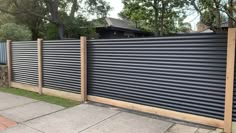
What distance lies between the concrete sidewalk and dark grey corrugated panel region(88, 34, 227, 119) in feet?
1.16

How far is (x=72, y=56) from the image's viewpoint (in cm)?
588

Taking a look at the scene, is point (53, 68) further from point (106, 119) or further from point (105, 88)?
point (106, 119)

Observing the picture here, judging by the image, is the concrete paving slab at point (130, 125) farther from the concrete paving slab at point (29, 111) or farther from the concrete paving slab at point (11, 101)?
the concrete paving slab at point (11, 101)

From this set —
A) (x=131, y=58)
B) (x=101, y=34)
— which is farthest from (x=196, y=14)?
(x=101, y=34)

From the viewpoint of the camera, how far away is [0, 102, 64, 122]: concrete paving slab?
15.4 feet

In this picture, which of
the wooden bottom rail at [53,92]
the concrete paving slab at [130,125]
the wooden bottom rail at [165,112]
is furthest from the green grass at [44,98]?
the concrete paving slab at [130,125]

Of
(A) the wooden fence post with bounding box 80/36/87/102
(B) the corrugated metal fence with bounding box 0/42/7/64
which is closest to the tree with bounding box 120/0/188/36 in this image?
(B) the corrugated metal fence with bounding box 0/42/7/64

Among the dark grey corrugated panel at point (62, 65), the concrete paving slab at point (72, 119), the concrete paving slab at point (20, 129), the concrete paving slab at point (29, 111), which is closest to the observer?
the concrete paving slab at point (20, 129)

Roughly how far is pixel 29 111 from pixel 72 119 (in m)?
1.19

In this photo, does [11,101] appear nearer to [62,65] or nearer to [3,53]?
[62,65]

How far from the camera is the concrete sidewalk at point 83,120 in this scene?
13.1ft

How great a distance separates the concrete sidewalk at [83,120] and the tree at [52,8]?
940 centimetres

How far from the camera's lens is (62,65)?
611 cm

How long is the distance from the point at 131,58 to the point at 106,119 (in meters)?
1.37
